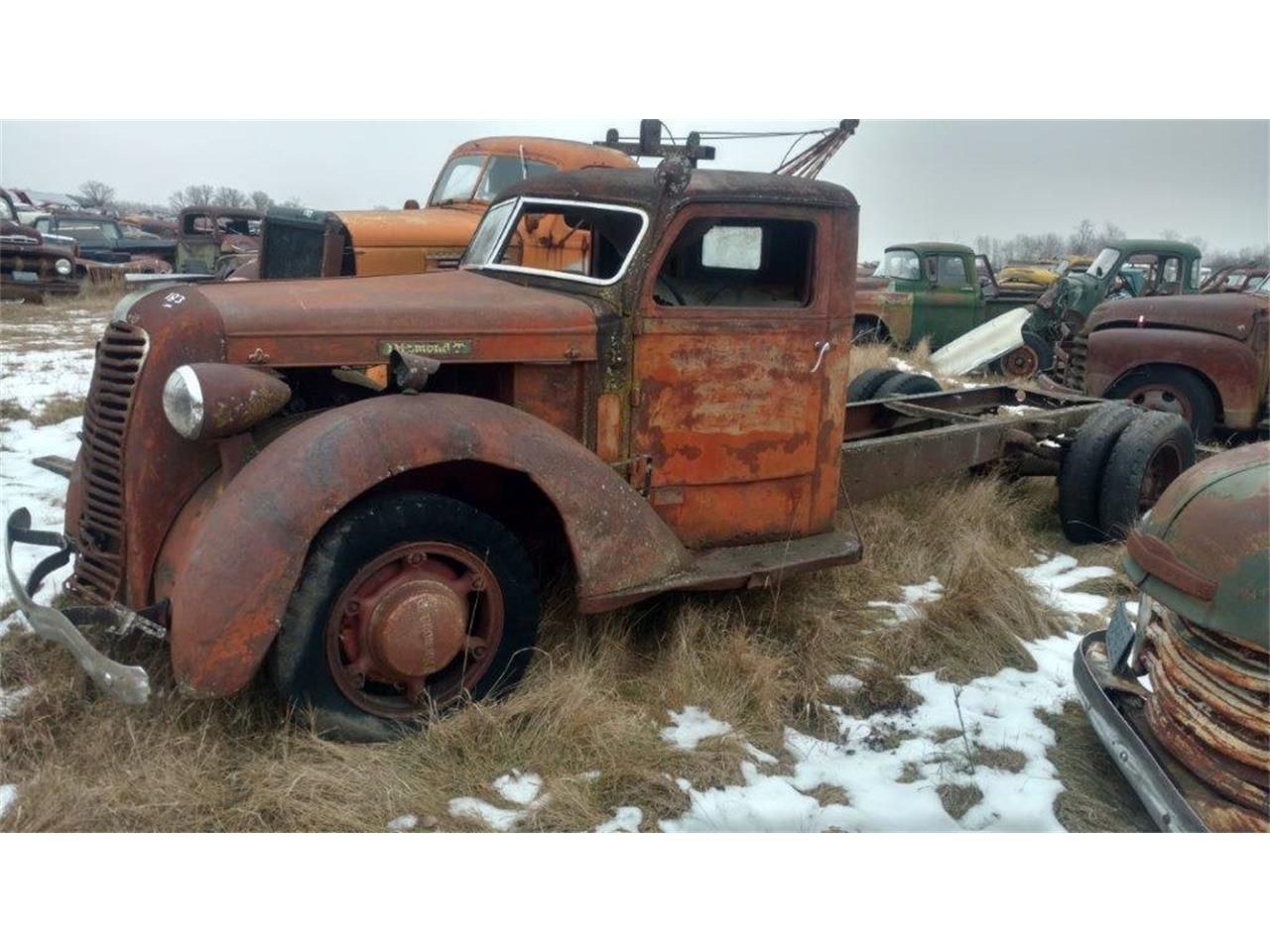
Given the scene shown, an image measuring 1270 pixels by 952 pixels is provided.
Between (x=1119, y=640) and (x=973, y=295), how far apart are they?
9383mm

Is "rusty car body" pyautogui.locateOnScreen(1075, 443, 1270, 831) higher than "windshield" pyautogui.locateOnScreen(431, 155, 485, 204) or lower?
lower

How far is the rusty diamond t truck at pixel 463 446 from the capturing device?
9.09 feet

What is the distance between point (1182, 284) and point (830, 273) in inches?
304

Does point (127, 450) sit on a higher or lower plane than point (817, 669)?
higher

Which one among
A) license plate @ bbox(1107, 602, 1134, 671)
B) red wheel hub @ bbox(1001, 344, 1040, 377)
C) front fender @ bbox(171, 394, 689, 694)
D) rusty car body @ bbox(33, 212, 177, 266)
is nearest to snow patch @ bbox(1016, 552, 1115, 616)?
license plate @ bbox(1107, 602, 1134, 671)

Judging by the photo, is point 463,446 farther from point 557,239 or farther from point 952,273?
point 952,273

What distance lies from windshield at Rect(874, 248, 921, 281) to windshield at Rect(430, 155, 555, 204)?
614 centimetres

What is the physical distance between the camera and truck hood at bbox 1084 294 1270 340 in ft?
23.4

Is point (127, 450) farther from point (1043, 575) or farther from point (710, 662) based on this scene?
point (1043, 575)

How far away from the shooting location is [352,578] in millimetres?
2838

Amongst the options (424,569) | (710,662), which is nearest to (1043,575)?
(710,662)

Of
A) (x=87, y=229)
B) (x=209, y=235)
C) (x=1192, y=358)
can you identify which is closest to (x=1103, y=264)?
(x=1192, y=358)

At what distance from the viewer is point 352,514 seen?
112 inches

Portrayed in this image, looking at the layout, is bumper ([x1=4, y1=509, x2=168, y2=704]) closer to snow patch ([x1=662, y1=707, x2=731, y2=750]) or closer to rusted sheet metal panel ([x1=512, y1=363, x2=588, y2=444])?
rusted sheet metal panel ([x1=512, y1=363, x2=588, y2=444])
